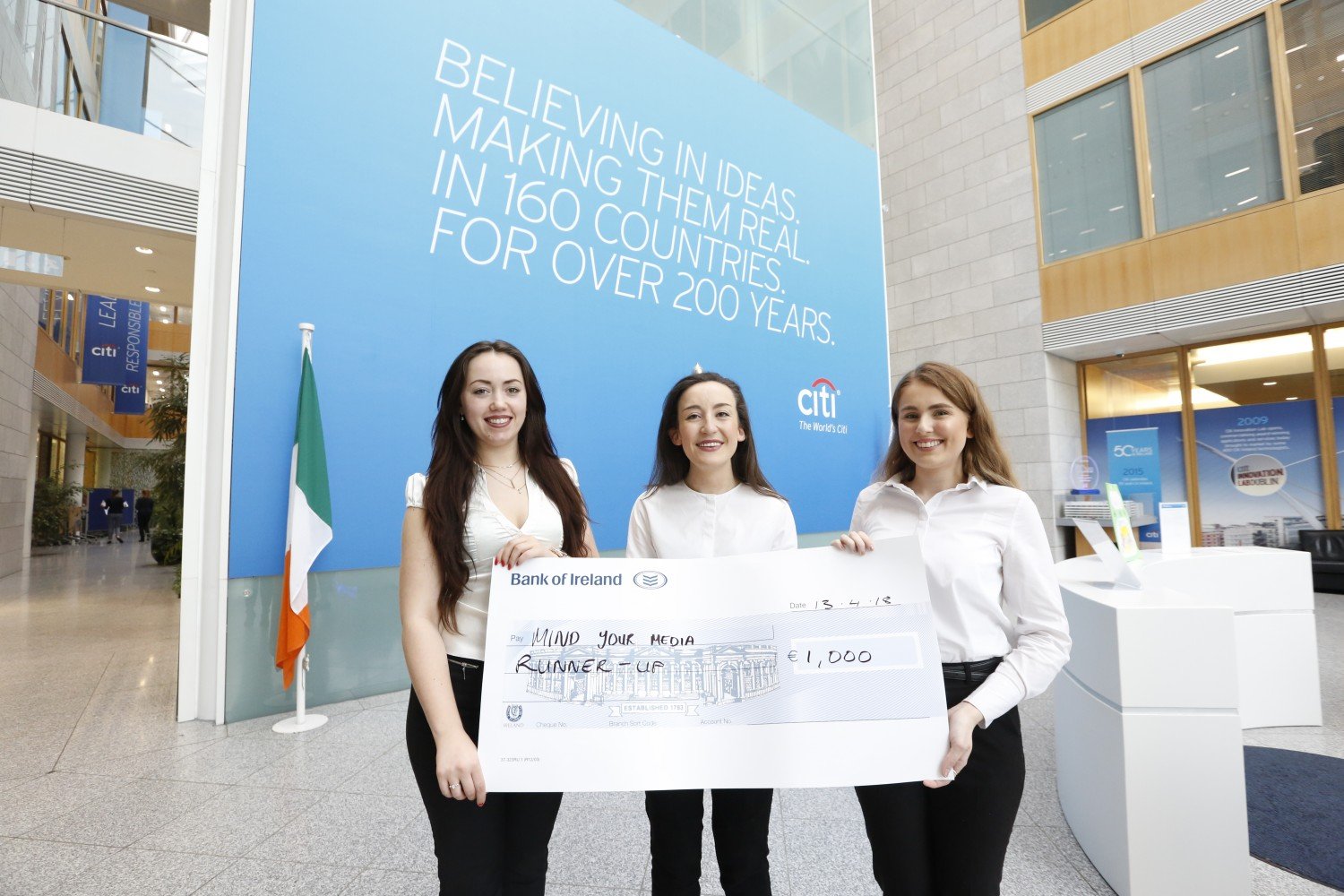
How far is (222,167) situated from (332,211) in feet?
2.03

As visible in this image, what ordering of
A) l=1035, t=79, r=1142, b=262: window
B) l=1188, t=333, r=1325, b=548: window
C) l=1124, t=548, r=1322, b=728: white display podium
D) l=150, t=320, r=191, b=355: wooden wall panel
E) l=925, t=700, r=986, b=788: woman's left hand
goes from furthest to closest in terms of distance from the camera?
l=150, t=320, r=191, b=355: wooden wall panel < l=1035, t=79, r=1142, b=262: window < l=1188, t=333, r=1325, b=548: window < l=1124, t=548, r=1322, b=728: white display podium < l=925, t=700, r=986, b=788: woman's left hand

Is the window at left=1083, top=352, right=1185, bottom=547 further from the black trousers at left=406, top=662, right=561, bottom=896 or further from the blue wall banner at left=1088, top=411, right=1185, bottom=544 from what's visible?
the black trousers at left=406, top=662, right=561, bottom=896

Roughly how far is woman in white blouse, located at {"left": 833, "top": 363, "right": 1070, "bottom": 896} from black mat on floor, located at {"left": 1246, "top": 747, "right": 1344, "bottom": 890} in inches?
68.4

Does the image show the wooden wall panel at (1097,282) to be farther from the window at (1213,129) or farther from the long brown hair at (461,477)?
the long brown hair at (461,477)

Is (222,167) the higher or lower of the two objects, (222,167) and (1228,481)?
the higher

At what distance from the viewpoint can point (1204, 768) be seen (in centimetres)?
188

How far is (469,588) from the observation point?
4.12 ft

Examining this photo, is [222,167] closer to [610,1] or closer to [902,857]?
[610,1]

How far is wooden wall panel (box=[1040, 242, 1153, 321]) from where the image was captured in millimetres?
8367

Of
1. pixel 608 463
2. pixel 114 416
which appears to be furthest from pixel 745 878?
pixel 114 416

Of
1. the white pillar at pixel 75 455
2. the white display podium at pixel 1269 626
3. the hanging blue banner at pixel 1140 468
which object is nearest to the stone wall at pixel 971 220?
the hanging blue banner at pixel 1140 468

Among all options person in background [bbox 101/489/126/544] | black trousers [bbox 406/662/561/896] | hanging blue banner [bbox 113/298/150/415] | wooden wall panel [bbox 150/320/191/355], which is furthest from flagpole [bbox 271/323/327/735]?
wooden wall panel [bbox 150/320/191/355]

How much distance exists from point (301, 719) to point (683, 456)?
9.93ft

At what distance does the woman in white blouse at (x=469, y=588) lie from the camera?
1.18 m
